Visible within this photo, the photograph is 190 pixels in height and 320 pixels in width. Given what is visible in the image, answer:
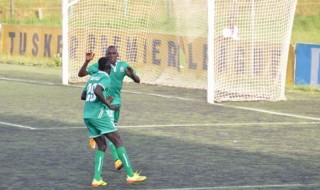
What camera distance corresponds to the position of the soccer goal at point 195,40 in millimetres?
23125

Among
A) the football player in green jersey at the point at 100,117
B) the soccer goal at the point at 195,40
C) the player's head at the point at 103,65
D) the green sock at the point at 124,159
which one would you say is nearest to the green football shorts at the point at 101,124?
the football player in green jersey at the point at 100,117

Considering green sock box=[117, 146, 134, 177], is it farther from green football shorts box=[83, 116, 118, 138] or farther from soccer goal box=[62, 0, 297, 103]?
soccer goal box=[62, 0, 297, 103]

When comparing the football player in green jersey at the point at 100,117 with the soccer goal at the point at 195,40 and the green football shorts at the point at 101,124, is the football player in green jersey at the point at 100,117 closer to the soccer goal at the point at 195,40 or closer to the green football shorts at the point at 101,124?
the green football shorts at the point at 101,124

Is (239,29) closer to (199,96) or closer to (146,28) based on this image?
(199,96)

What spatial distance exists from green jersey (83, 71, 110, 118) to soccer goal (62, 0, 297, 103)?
32.6 ft

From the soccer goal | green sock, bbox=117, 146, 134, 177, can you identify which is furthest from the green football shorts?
the soccer goal

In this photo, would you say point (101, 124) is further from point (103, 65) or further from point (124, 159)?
point (103, 65)

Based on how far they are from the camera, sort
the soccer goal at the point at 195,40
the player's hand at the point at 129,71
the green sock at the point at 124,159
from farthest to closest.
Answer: the soccer goal at the point at 195,40, the player's hand at the point at 129,71, the green sock at the point at 124,159

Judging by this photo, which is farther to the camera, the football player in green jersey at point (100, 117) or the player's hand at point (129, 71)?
the player's hand at point (129, 71)

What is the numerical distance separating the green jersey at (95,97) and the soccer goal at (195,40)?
9.93m

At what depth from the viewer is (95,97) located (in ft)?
41.0

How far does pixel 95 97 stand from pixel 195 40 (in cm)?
1313

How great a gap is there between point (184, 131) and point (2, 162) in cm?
445

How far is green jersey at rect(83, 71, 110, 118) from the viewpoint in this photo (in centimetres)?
1249
